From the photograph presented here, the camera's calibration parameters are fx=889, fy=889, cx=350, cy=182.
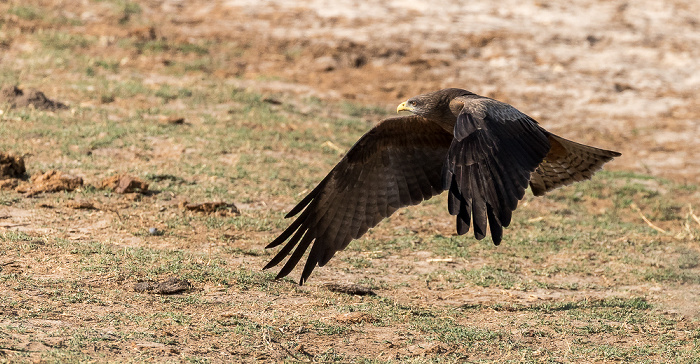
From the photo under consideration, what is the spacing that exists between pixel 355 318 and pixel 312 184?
3.63 m

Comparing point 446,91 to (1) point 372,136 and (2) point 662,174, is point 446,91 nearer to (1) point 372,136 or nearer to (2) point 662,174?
(1) point 372,136

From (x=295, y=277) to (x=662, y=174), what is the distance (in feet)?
20.5

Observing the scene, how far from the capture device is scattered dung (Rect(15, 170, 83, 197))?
7.99 m

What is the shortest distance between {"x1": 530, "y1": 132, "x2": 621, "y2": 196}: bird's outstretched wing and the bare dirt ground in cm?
89

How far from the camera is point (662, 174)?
36.6 feet

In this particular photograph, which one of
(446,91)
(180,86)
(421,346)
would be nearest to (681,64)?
(180,86)

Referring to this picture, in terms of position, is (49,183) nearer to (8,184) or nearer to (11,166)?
(8,184)

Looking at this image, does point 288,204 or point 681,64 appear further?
point 681,64

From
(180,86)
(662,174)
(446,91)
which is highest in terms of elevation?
(446,91)

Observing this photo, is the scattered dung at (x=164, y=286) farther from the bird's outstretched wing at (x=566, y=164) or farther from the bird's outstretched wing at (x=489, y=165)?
the bird's outstretched wing at (x=566, y=164)

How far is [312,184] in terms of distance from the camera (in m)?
9.30

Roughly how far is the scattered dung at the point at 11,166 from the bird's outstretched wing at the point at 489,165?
468 cm

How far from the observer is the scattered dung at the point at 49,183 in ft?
26.2

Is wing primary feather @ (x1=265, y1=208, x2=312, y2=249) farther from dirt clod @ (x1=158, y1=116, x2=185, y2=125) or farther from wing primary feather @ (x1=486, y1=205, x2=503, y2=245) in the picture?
dirt clod @ (x1=158, y1=116, x2=185, y2=125)
